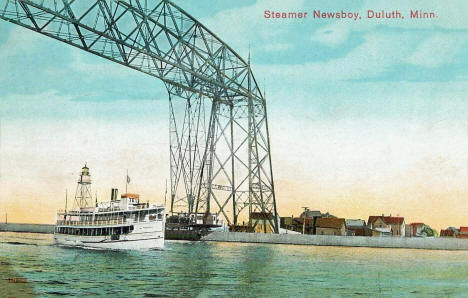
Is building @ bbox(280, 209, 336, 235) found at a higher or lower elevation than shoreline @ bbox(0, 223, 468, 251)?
higher

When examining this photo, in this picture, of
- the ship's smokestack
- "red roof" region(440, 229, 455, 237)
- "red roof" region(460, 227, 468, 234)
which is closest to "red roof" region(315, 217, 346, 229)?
"red roof" region(460, 227, 468, 234)

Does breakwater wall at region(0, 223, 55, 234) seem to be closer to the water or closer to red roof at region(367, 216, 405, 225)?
red roof at region(367, 216, 405, 225)

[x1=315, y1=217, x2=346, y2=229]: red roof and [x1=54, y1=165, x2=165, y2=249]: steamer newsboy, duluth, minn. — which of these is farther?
[x1=315, y1=217, x2=346, y2=229]: red roof

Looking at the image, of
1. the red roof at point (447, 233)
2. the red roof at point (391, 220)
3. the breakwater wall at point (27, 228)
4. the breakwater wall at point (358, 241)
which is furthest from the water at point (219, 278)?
the breakwater wall at point (27, 228)

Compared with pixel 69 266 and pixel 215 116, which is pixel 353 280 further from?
pixel 215 116

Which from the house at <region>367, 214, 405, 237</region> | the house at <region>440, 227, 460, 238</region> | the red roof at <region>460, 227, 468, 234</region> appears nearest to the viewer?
the house at <region>367, 214, 405, 237</region>

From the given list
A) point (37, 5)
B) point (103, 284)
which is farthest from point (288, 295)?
point (37, 5)

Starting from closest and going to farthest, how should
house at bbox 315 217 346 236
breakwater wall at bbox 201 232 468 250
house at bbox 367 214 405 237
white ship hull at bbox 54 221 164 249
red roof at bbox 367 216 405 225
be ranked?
1. white ship hull at bbox 54 221 164 249
2. breakwater wall at bbox 201 232 468 250
3. house at bbox 315 217 346 236
4. house at bbox 367 214 405 237
5. red roof at bbox 367 216 405 225
